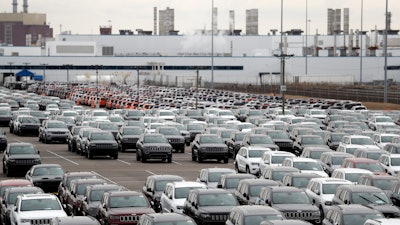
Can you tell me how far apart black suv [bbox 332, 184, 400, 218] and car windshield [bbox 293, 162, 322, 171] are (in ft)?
27.7

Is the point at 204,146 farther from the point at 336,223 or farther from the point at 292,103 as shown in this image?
the point at 292,103

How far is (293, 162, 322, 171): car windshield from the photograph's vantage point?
3553 centimetres

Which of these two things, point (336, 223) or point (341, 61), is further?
point (341, 61)

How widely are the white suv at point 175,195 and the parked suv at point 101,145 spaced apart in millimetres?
21733

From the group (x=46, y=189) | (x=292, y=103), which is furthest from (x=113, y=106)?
(x=46, y=189)

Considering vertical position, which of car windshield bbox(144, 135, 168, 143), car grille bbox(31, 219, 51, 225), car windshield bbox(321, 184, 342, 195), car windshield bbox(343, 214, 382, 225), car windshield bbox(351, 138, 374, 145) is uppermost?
car windshield bbox(343, 214, 382, 225)

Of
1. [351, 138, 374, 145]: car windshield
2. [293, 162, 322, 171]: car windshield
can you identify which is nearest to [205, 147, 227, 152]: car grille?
[351, 138, 374, 145]: car windshield

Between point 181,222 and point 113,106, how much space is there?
84261 mm

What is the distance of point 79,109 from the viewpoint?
81.7 m

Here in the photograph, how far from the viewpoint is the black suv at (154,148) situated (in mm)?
48562

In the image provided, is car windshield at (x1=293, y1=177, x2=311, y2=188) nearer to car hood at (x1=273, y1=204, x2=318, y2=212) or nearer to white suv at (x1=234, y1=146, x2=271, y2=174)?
car hood at (x1=273, y1=204, x2=318, y2=212)

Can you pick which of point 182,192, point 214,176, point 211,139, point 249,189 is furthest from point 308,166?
point 211,139

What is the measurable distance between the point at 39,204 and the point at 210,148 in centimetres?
2247

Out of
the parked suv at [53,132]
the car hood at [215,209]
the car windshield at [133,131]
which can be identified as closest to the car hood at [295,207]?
the car hood at [215,209]
